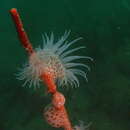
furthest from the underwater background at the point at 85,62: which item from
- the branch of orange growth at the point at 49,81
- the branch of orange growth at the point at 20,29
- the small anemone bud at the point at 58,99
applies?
the branch of orange growth at the point at 20,29

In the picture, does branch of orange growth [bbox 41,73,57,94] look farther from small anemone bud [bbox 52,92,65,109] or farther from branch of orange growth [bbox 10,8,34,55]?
branch of orange growth [bbox 10,8,34,55]

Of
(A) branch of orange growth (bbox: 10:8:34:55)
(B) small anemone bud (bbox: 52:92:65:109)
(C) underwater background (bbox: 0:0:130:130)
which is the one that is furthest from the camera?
(C) underwater background (bbox: 0:0:130:130)

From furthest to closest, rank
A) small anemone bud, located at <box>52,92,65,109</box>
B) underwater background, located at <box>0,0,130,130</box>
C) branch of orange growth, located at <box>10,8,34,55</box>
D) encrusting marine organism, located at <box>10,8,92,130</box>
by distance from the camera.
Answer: underwater background, located at <box>0,0,130,130</box> → small anemone bud, located at <box>52,92,65,109</box> → encrusting marine organism, located at <box>10,8,92,130</box> → branch of orange growth, located at <box>10,8,34,55</box>

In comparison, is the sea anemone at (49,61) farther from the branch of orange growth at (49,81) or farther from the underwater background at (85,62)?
the underwater background at (85,62)

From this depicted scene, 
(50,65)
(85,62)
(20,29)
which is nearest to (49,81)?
(50,65)

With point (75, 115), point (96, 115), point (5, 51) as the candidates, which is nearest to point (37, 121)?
point (75, 115)

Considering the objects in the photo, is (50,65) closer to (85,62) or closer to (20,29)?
(20,29)

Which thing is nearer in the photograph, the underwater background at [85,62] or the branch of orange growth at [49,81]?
the branch of orange growth at [49,81]

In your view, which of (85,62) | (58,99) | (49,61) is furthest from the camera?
(85,62)

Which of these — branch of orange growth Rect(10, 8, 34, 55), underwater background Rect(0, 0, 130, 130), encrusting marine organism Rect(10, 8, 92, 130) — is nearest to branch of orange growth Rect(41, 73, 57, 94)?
encrusting marine organism Rect(10, 8, 92, 130)
